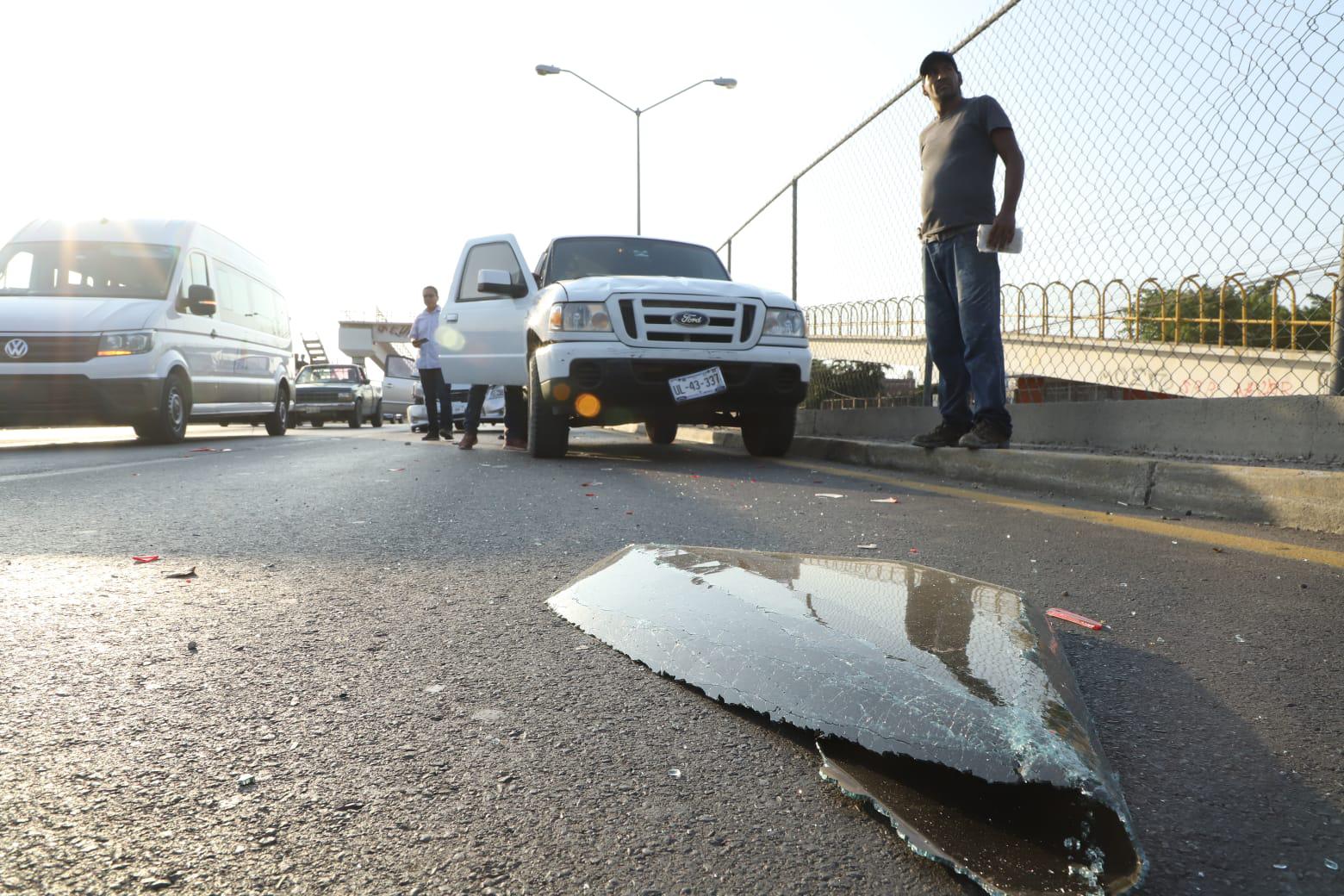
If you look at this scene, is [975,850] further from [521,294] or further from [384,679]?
[521,294]

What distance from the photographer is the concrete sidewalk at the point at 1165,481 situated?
3.88 meters

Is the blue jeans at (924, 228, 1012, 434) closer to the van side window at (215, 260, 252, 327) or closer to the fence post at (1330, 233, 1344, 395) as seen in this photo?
the fence post at (1330, 233, 1344, 395)

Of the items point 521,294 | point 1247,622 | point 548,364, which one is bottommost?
point 1247,622

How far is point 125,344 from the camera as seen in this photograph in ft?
30.7

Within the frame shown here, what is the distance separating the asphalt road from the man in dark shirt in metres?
2.36

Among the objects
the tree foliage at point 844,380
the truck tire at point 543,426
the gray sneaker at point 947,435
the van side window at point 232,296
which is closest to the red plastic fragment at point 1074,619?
the gray sneaker at point 947,435

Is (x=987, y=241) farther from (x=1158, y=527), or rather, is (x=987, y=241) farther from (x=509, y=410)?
(x=509, y=410)

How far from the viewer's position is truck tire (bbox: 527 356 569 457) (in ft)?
24.9

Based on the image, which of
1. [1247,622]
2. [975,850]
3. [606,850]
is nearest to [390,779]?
[606,850]

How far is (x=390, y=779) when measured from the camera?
4.72 feet

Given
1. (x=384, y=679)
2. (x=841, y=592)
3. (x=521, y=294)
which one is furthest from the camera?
(x=521, y=294)

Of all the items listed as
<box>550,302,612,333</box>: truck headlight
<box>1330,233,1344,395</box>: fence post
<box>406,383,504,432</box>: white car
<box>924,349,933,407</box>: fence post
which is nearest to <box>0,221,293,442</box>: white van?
<box>406,383,504,432</box>: white car

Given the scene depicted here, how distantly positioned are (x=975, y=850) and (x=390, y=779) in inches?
30.8

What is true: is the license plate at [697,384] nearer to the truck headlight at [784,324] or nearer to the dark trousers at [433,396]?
the truck headlight at [784,324]
